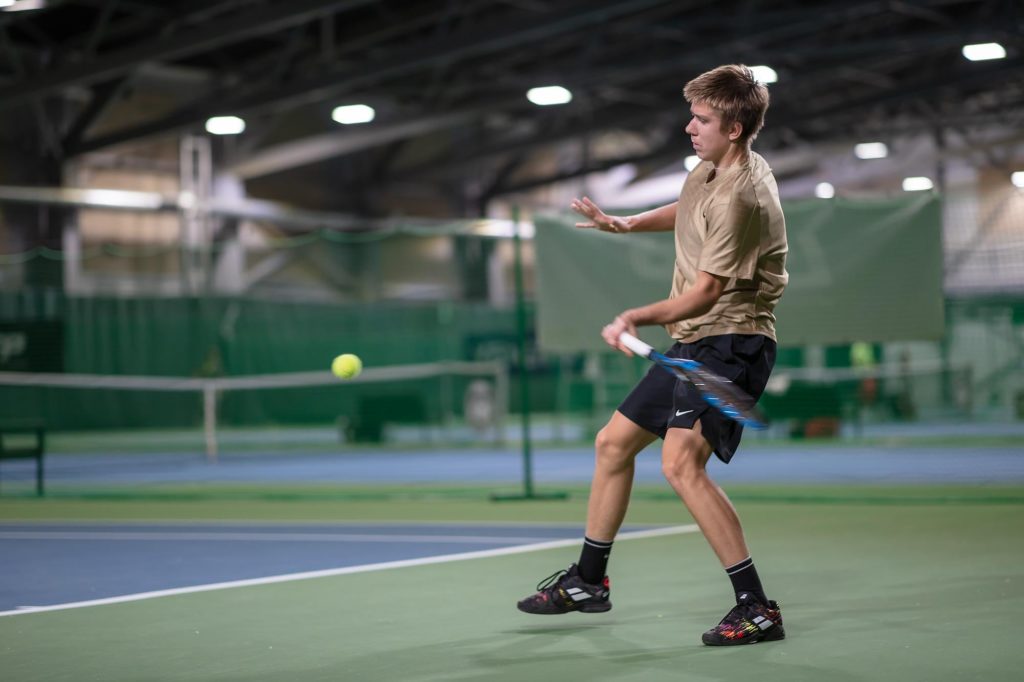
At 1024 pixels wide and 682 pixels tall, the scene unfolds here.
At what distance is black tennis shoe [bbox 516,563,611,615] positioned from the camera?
476 centimetres

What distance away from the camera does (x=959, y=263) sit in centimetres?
1259

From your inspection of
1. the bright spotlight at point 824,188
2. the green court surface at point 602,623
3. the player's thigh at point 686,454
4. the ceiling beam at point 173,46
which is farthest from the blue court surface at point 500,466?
the bright spotlight at point 824,188

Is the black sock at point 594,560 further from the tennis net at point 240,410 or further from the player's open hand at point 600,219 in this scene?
the tennis net at point 240,410

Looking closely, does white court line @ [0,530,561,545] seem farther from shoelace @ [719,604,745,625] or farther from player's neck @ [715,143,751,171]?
player's neck @ [715,143,751,171]

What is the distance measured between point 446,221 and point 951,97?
1319cm

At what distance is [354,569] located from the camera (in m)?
6.38

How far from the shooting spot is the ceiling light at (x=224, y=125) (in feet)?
80.8

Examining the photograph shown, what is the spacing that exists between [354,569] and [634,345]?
2.88m

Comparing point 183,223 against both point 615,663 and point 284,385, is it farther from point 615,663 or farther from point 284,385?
point 615,663

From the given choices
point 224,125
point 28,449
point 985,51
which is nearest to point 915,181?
point 985,51

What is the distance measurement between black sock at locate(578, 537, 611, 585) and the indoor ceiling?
15.2m

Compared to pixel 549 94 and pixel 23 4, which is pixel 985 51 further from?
pixel 23 4

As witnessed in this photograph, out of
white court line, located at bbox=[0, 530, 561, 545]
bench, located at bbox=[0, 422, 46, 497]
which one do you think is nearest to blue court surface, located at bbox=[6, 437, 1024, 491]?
bench, located at bbox=[0, 422, 46, 497]

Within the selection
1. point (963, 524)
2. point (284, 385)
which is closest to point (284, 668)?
point (963, 524)
